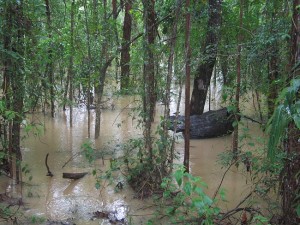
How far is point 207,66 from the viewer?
9.63 meters

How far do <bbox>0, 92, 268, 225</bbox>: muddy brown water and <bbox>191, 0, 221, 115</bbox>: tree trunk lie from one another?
1.38 metres

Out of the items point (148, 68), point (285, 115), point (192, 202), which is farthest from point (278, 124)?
point (148, 68)

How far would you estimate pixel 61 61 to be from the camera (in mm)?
10672

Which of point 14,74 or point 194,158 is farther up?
point 14,74

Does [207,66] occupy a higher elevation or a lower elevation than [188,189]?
higher

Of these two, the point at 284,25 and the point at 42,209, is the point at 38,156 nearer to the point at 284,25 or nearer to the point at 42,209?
the point at 42,209

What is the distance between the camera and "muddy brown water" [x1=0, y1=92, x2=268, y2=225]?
18.1ft

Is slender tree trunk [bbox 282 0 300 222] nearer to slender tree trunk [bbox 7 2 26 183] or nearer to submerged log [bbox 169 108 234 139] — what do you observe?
slender tree trunk [bbox 7 2 26 183]

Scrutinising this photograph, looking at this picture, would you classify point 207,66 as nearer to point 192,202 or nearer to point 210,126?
point 210,126

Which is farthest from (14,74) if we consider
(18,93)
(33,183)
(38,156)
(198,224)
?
(198,224)

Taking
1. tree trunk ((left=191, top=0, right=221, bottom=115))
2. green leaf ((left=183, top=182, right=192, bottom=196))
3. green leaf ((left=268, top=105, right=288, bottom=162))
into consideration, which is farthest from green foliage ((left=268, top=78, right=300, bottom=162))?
tree trunk ((left=191, top=0, right=221, bottom=115))

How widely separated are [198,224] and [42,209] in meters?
2.61

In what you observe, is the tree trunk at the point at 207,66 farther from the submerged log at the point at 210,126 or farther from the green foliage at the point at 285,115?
the green foliage at the point at 285,115

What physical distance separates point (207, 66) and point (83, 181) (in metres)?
4.68
